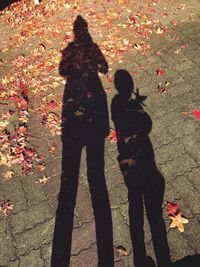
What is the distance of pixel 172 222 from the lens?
389 centimetres

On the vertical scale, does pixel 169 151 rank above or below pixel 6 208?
above

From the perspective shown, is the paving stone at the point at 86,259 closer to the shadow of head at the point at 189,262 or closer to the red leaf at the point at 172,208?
the shadow of head at the point at 189,262

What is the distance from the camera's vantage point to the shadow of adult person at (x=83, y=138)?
3.86 metres

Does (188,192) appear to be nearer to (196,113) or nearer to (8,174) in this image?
(196,113)

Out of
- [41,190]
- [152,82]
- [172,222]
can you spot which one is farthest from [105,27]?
[172,222]

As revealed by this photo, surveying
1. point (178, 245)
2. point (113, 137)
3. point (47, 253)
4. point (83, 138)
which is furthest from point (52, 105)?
point (178, 245)

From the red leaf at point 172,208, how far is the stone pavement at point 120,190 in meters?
0.06

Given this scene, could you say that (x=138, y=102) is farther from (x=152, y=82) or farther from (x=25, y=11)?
(x=25, y=11)

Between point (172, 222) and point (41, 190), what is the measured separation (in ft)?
6.18

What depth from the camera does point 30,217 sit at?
162 inches

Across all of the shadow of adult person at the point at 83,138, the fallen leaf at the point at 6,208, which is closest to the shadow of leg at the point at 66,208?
the shadow of adult person at the point at 83,138

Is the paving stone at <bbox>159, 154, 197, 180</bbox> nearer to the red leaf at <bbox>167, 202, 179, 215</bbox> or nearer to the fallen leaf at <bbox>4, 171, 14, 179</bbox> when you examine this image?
the red leaf at <bbox>167, 202, 179, 215</bbox>

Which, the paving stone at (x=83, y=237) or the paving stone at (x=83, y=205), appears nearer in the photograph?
the paving stone at (x=83, y=237)

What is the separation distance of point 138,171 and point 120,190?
16.7 inches
